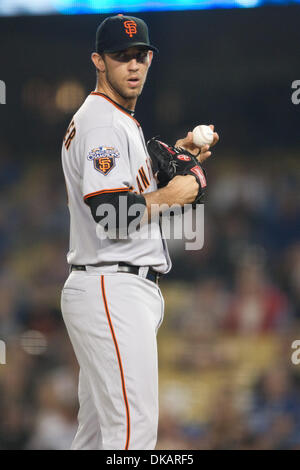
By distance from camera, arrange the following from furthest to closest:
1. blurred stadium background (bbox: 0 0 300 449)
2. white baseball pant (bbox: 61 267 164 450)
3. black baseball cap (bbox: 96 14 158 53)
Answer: blurred stadium background (bbox: 0 0 300 449) → black baseball cap (bbox: 96 14 158 53) → white baseball pant (bbox: 61 267 164 450)

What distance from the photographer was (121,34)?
62.4 inches

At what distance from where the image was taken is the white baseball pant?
1.46m

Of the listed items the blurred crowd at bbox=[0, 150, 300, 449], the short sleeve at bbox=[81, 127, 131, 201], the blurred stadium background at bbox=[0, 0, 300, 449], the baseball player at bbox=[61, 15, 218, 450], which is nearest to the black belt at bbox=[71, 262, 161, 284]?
the baseball player at bbox=[61, 15, 218, 450]

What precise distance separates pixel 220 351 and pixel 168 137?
3.85ft

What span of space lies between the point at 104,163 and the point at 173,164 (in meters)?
0.20

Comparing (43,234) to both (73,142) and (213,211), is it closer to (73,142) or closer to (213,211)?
(213,211)

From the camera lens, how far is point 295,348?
11.2 feet

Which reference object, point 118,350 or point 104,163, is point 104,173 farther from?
point 118,350

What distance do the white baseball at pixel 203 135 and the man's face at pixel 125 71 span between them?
21 cm

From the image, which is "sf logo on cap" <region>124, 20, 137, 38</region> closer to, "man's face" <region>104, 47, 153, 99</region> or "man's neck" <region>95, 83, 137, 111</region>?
"man's face" <region>104, 47, 153, 99</region>

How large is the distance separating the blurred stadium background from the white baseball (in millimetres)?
1809

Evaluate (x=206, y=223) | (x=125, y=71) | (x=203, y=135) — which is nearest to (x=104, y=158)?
(x=125, y=71)

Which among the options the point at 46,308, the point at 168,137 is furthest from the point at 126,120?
the point at 46,308

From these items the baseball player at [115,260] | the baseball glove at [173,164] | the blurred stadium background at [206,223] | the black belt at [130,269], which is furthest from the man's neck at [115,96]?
the blurred stadium background at [206,223]
